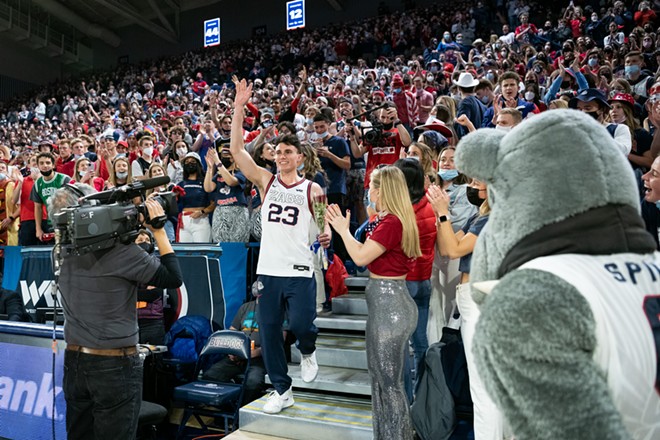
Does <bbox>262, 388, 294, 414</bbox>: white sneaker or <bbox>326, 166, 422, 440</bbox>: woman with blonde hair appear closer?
<bbox>326, 166, 422, 440</bbox>: woman with blonde hair

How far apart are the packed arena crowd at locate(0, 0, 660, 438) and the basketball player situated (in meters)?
0.01

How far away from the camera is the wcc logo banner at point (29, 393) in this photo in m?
3.82

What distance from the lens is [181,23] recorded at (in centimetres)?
2838

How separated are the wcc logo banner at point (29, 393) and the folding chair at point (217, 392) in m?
0.91

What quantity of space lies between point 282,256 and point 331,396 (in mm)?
1191

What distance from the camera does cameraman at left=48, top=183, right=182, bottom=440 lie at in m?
2.71

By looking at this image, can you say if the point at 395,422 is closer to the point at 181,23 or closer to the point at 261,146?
the point at 261,146

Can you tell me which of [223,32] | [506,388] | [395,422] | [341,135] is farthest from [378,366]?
[223,32]

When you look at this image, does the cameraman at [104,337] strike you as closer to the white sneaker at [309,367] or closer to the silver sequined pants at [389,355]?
the silver sequined pants at [389,355]

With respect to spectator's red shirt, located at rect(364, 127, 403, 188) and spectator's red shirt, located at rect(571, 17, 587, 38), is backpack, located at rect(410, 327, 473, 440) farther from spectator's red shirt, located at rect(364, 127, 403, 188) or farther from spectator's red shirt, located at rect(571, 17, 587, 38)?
spectator's red shirt, located at rect(571, 17, 587, 38)

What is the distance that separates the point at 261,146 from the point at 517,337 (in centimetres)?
475

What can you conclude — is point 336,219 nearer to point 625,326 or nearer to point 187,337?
point 625,326

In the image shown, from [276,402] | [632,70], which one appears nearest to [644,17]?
[632,70]

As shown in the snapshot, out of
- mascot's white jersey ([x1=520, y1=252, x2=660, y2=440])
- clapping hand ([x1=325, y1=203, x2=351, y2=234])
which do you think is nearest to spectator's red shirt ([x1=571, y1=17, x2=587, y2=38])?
clapping hand ([x1=325, y1=203, x2=351, y2=234])
